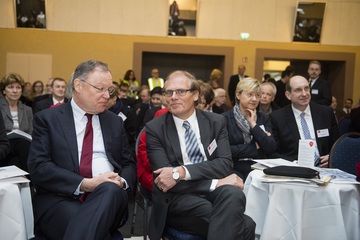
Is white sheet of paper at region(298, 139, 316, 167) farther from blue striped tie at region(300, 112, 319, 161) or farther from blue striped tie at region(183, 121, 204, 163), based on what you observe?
blue striped tie at region(300, 112, 319, 161)

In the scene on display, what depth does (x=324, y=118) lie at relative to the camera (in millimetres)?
4328

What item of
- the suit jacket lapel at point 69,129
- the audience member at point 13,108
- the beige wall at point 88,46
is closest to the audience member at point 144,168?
the suit jacket lapel at point 69,129

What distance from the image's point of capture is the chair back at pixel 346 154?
359 centimetres

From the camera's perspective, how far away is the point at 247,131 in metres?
4.03

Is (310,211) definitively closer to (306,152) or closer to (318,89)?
(306,152)

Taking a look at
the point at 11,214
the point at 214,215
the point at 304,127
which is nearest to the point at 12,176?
the point at 11,214

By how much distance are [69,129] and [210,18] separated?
8895mm

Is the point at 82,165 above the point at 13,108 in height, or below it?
below

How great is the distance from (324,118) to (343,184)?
1518 mm

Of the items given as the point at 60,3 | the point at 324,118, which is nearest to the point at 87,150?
the point at 324,118

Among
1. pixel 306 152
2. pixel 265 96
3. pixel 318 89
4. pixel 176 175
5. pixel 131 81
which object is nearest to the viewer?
pixel 176 175

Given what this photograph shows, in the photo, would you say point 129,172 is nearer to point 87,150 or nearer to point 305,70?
point 87,150

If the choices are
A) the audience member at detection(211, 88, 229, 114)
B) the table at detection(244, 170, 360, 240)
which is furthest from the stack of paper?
the audience member at detection(211, 88, 229, 114)

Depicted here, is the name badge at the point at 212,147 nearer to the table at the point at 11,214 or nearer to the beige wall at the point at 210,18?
the table at the point at 11,214
